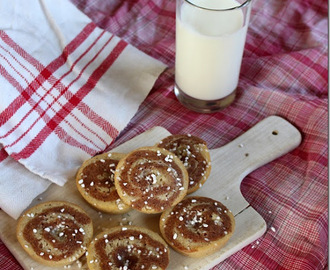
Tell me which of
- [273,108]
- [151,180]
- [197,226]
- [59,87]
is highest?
[59,87]

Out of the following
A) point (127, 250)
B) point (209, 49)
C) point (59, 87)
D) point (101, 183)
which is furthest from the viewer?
point (59, 87)

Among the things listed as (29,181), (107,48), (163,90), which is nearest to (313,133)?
(163,90)

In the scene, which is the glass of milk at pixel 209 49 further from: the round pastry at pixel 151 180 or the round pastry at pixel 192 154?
the round pastry at pixel 151 180

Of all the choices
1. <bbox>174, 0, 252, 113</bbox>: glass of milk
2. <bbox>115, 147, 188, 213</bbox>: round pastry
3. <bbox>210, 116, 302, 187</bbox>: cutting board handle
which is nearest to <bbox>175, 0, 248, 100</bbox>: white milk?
<bbox>174, 0, 252, 113</bbox>: glass of milk

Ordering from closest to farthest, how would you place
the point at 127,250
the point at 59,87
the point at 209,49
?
1. the point at 127,250
2. the point at 209,49
3. the point at 59,87

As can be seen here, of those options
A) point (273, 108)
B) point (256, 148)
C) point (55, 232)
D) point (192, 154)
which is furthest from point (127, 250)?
point (273, 108)

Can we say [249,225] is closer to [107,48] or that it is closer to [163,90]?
[163,90]

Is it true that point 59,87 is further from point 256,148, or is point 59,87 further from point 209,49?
point 256,148
